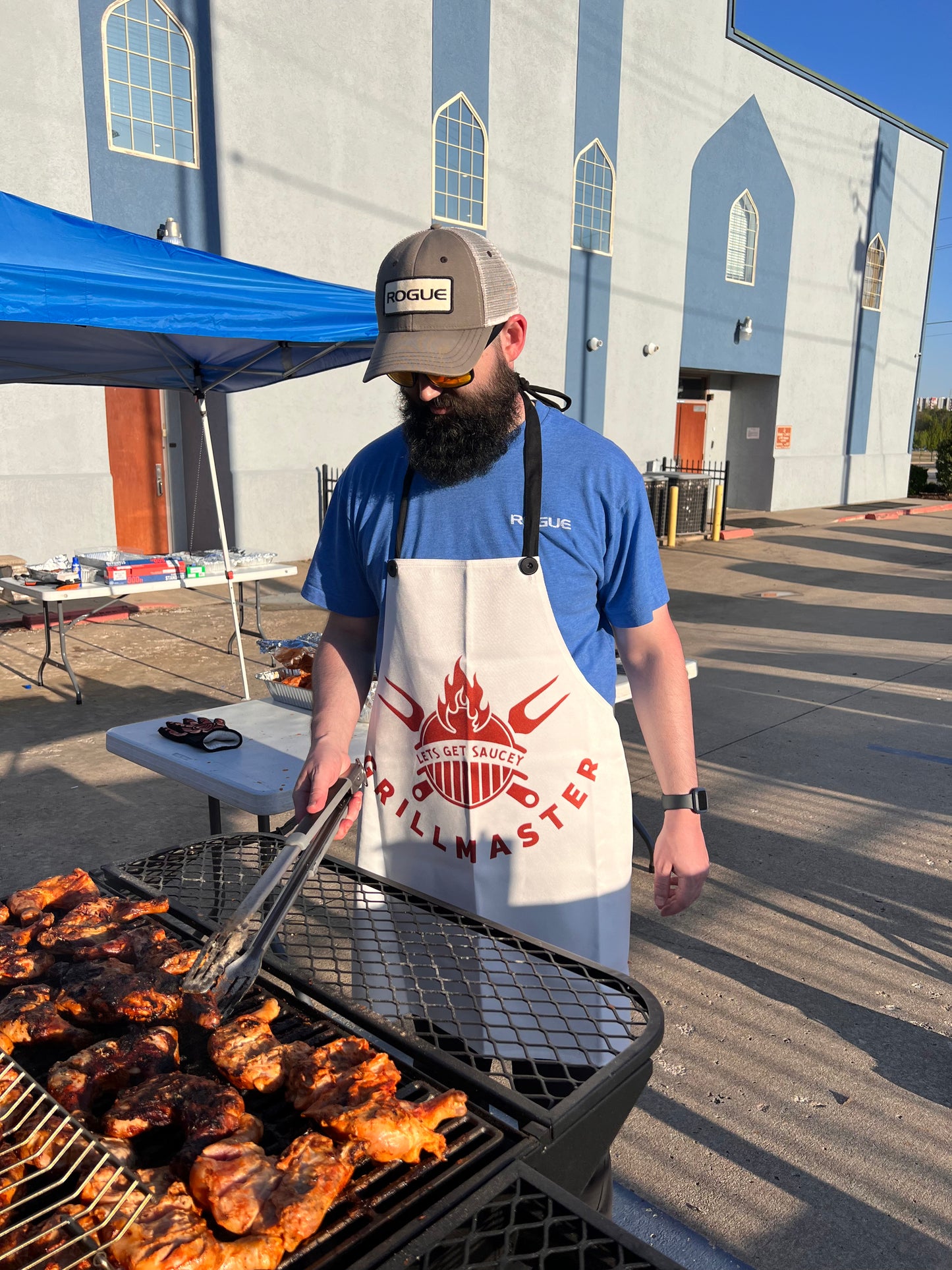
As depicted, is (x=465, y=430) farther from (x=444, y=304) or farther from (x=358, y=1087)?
(x=358, y=1087)

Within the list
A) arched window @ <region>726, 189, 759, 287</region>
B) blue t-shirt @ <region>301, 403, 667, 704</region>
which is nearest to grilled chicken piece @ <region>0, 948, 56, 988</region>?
blue t-shirt @ <region>301, 403, 667, 704</region>

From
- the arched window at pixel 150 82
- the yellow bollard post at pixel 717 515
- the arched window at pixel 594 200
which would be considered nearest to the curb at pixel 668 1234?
the arched window at pixel 150 82

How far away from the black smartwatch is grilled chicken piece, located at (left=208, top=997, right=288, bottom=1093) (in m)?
0.95

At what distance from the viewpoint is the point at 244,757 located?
128 inches

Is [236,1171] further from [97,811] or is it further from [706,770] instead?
[706,770]

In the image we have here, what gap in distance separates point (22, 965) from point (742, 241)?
20.9 metres

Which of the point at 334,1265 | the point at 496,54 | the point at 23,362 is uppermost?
the point at 496,54

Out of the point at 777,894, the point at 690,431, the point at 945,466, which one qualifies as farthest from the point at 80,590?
the point at 945,466

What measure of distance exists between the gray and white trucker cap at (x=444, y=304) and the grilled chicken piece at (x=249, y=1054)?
1.15m

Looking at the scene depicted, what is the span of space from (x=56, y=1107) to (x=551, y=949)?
2.36 feet

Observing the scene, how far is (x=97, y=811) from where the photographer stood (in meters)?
4.87

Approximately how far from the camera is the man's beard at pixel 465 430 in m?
1.89

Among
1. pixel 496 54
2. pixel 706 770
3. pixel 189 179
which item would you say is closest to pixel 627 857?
pixel 706 770

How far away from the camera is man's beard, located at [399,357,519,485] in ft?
6.20
